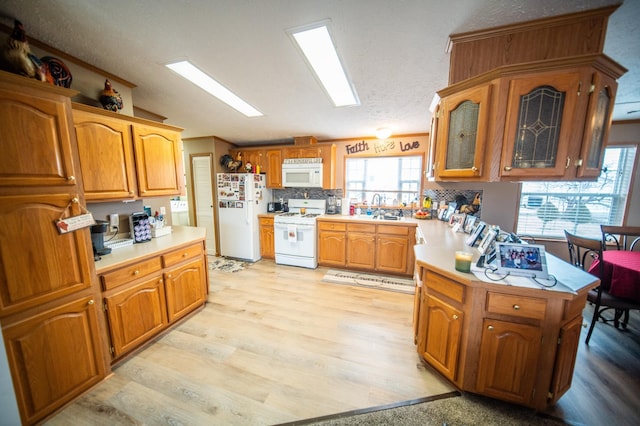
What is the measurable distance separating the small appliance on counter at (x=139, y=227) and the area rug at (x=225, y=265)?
5.43ft

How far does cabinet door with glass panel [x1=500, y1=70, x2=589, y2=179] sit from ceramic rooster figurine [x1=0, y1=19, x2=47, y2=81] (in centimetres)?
308

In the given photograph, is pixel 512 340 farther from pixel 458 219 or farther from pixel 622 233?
pixel 622 233

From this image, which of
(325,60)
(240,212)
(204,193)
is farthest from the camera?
(204,193)

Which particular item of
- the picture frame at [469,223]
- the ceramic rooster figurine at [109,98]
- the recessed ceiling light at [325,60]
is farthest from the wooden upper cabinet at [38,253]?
the picture frame at [469,223]

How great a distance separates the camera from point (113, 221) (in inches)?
87.3

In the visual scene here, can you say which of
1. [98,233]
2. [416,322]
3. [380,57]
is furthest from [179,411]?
[380,57]

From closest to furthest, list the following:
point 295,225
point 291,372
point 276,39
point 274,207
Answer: point 276,39, point 291,372, point 295,225, point 274,207

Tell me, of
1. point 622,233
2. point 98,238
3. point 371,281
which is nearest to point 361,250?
point 371,281

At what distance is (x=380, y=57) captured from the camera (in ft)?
5.68

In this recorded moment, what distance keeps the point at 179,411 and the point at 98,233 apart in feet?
5.31

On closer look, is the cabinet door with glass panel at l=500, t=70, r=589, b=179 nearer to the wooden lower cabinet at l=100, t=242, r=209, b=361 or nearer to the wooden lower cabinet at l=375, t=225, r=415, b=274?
the wooden lower cabinet at l=375, t=225, r=415, b=274

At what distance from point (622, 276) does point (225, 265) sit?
5.05 meters

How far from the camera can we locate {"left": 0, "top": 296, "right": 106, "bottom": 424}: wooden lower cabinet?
125 cm

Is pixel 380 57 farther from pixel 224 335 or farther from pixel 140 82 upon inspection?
pixel 224 335
